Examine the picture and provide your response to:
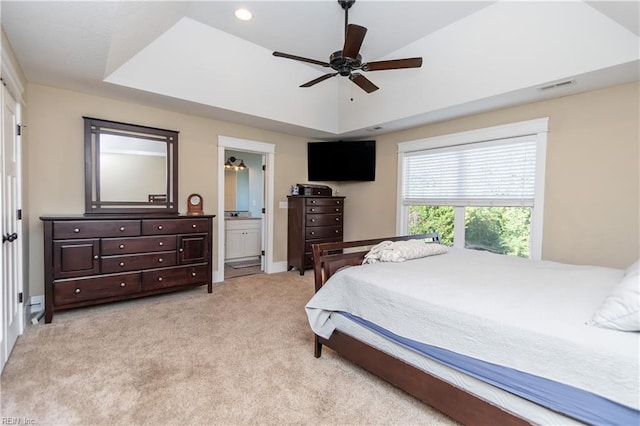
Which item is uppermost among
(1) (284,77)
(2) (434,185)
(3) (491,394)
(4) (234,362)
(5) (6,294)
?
(1) (284,77)

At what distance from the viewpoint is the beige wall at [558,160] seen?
2.80 metres

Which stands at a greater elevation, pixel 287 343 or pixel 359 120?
pixel 359 120

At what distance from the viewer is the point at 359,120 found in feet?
15.1

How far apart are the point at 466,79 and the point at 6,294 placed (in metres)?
4.58

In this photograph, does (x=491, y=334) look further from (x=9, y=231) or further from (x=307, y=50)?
(x=307, y=50)

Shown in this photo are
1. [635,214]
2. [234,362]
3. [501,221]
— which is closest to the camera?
[234,362]

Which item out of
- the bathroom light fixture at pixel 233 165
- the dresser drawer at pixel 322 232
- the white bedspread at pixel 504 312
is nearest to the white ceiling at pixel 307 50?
the dresser drawer at pixel 322 232

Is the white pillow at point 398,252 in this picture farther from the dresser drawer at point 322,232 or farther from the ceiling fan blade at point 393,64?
the dresser drawer at point 322,232

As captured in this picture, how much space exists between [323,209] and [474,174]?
2323 millimetres

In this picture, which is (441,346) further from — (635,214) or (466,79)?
(466,79)

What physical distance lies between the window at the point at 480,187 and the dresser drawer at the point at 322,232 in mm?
1152

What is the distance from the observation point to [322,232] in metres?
5.12

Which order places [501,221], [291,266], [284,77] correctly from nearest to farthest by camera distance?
[501,221] < [284,77] < [291,266]

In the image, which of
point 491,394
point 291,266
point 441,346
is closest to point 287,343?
point 441,346
